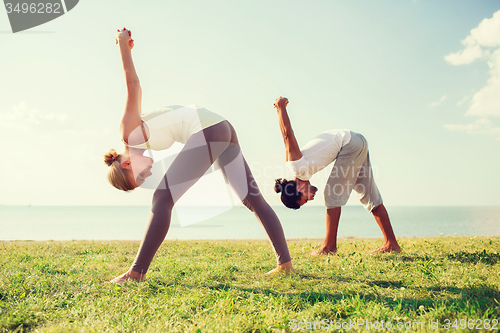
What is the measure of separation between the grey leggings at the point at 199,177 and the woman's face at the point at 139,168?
0.26 m

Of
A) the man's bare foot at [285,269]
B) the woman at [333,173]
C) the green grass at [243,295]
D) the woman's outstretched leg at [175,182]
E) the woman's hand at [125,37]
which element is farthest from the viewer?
the woman at [333,173]

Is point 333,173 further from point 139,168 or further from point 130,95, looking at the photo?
point 130,95

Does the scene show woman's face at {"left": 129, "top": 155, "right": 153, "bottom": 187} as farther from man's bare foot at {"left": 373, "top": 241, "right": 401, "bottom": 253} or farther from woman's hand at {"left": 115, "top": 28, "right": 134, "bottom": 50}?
man's bare foot at {"left": 373, "top": 241, "right": 401, "bottom": 253}

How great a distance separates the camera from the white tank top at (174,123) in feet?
8.66

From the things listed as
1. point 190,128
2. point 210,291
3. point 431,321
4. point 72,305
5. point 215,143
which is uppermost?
point 190,128

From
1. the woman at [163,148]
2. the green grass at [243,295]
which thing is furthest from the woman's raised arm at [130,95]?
the green grass at [243,295]

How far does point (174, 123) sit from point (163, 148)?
248mm

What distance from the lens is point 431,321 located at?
1.64m

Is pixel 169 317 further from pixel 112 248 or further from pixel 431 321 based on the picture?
pixel 112 248

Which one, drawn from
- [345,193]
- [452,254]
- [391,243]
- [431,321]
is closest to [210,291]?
[431,321]

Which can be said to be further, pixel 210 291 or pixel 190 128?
pixel 190 128

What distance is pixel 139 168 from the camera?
8.91ft

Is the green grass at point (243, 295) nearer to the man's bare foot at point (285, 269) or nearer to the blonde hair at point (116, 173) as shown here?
the man's bare foot at point (285, 269)

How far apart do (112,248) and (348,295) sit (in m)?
4.24
